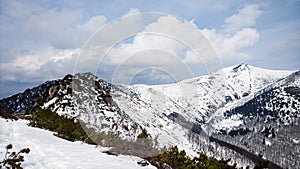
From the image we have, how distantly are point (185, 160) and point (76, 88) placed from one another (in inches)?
4237

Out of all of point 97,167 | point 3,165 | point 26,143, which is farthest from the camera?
point 26,143

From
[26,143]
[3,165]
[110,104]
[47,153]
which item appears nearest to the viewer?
[3,165]

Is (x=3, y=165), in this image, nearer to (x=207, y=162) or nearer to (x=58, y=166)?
(x=58, y=166)

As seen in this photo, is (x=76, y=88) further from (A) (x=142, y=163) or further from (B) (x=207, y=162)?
(A) (x=142, y=163)

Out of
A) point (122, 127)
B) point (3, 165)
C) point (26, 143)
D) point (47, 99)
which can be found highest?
point (47, 99)

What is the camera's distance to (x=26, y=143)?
80.2 ft

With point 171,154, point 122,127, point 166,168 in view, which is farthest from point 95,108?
point 166,168

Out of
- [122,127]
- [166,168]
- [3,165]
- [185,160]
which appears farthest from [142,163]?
[122,127]

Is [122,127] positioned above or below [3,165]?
above

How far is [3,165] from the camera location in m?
16.2

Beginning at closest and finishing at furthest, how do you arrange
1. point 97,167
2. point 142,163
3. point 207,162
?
point 97,167 → point 142,163 → point 207,162

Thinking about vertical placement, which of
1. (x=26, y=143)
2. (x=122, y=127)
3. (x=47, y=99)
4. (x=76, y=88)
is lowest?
(x=26, y=143)

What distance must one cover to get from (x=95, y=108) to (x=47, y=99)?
20283 mm

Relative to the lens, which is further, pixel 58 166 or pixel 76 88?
pixel 76 88
